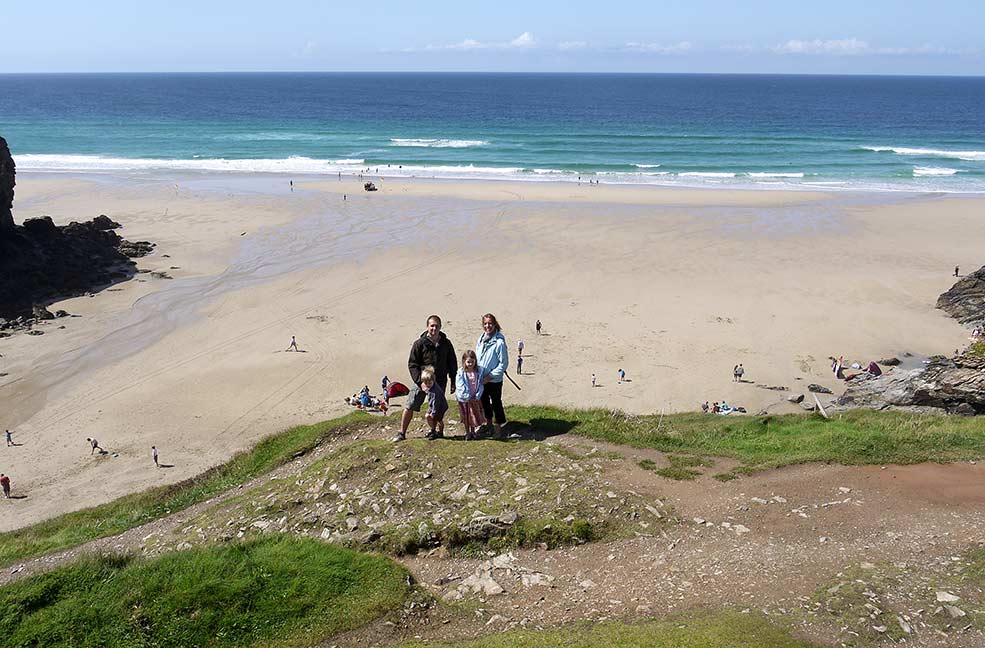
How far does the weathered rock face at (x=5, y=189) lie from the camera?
30.1 meters

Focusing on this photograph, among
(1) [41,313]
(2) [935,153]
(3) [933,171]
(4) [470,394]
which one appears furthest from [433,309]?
(2) [935,153]

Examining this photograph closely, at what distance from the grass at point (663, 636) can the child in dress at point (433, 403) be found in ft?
14.1

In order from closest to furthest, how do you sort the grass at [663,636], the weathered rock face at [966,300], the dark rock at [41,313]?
the grass at [663,636] → the weathered rock face at [966,300] → the dark rock at [41,313]

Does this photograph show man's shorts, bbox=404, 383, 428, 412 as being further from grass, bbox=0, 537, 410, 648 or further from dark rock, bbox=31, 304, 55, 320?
dark rock, bbox=31, 304, 55, 320

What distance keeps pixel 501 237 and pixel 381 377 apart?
711 inches

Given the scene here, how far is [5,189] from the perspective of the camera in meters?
30.4

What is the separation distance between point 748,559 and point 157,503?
9.22m

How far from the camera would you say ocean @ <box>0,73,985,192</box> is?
199ft

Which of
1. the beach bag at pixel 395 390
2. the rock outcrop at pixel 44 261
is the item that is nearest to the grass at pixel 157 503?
the beach bag at pixel 395 390

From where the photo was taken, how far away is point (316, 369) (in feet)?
75.6

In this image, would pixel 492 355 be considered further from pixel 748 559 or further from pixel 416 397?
pixel 748 559

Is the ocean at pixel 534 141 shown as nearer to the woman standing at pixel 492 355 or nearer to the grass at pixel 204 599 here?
the woman standing at pixel 492 355

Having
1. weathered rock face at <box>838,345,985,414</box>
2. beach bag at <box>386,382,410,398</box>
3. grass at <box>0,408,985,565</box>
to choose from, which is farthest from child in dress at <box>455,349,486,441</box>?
weathered rock face at <box>838,345,985,414</box>

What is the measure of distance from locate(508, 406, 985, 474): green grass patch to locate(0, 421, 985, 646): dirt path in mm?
416
